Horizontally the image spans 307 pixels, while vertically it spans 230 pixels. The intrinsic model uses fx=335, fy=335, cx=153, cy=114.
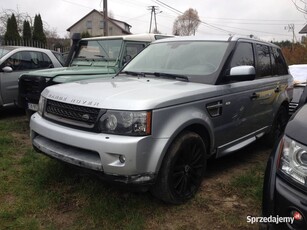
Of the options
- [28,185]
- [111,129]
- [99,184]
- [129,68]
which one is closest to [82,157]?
[111,129]

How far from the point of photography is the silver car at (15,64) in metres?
7.09

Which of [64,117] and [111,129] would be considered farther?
[64,117]

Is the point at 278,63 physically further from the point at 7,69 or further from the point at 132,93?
the point at 7,69

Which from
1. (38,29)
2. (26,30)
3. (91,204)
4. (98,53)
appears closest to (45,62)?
(98,53)

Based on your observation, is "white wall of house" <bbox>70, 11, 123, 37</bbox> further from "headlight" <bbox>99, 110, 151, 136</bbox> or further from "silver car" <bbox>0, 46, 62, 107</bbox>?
"headlight" <bbox>99, 110, 151, 136</bbox>

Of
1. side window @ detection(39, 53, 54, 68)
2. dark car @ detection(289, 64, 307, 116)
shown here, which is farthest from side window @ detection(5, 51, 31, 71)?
dark car @ detection(289, 64, 307, 116)

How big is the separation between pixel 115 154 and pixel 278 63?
149 inches

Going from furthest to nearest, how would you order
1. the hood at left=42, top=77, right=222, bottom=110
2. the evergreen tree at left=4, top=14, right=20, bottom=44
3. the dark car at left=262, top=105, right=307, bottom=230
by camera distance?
the evergreen tree at left=4, top=14, right=20, bottom=44
the hood at left=42, top=77, right=222, bottom=110
the dark car at left=262, top=105, right=307, bottom=230

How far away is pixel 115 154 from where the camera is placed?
284 centimetres

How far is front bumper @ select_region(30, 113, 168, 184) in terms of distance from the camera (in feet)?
9.27

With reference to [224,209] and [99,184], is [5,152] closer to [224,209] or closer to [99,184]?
[99,184]

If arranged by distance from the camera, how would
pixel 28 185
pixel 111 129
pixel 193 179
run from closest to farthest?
pixel 111 129, pixel 193 179, pixel 28 185

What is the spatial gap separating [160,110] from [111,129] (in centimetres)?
46

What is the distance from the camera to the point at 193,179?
11.7 feet
